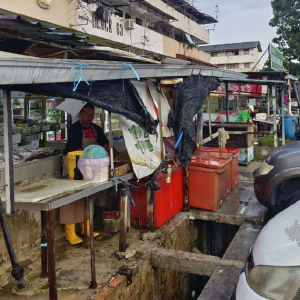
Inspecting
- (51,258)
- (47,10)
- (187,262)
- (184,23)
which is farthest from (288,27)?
(51,258)

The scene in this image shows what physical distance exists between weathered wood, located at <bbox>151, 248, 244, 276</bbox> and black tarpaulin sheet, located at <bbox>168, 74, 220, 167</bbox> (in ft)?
5.35

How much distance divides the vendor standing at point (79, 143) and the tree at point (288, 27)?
74.9ft

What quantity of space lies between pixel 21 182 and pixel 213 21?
31948 mm

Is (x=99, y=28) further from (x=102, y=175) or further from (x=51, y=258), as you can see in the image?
(x=51, y=258)

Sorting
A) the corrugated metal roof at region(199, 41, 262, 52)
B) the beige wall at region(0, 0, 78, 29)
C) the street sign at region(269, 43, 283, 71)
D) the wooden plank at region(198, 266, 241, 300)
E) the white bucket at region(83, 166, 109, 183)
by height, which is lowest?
the wooden plank at region(198, 266, 241, 300)

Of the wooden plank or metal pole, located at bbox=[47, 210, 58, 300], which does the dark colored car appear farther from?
metal pole, located at bbox=[47, 210, 58, 300]

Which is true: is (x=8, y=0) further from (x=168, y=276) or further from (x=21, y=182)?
(x=168, y=276)

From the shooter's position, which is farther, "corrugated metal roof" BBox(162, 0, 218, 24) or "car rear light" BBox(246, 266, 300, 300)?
"corrugated metal roof" BBox(162, 0, 218, 24)

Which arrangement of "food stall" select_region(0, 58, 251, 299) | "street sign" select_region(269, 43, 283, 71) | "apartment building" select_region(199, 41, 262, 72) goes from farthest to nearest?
"apartment building" select_region(199, 41, 262, 72)
"street sign" select_region(269, 43, 283, 71)
"food stall" select_region(0, 58, 251, 299)

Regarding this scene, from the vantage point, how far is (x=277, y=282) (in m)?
2.55

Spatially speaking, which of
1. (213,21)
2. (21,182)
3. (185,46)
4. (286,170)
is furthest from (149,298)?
(213,21)

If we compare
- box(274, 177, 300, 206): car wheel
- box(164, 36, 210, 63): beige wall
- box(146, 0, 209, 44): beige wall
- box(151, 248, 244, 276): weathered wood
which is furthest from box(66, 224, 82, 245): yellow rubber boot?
box(164, 36, 210, 63): beige wall

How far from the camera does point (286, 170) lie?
5805mm

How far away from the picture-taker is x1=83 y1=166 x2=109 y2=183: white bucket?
4.64 metres
